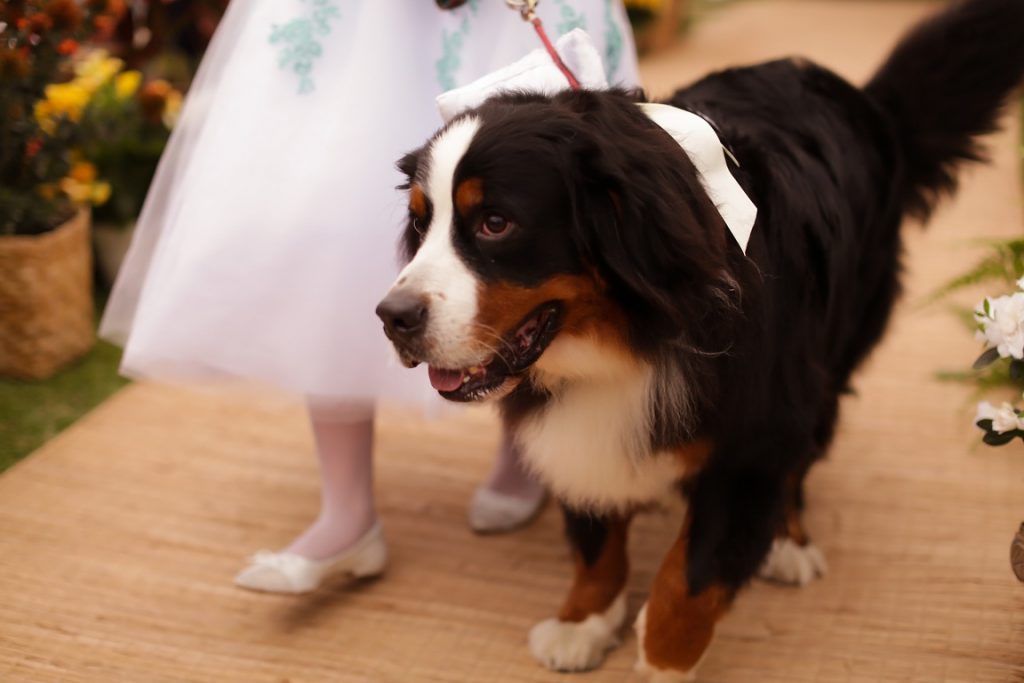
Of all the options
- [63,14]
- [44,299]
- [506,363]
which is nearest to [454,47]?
[506,363]

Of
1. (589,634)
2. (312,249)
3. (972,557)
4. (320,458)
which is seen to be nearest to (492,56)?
(312,249)

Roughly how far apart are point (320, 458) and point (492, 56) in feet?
2.59

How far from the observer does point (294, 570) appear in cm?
190

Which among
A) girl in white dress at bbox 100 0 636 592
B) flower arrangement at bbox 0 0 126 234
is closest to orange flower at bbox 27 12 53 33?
flower arrangement at bbox 0 0 126 234

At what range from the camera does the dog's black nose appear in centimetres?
136

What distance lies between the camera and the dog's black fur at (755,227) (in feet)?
4.51

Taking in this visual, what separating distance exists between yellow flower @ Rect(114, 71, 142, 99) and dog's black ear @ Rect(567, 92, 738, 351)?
7.09 ft

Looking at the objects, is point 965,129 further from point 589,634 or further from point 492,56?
point 589,634

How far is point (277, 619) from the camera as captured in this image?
195cm

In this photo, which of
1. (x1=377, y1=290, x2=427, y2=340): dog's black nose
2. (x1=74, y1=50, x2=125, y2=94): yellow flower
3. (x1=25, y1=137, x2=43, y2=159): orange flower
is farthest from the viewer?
(x1=74, y1=50, x2=125, y2=94): yellow flower

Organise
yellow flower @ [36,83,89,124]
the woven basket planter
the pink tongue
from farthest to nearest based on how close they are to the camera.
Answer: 1. yellow flower @ [36,83,89,124]
2. the woven basket planter
3. the pink tongue

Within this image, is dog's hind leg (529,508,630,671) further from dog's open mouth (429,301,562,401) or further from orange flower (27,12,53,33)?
orange flower (27,12,53,33)

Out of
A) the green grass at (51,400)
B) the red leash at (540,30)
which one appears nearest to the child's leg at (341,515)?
the red leash at (540,30)

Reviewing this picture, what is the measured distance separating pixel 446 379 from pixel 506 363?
0.10 metres
